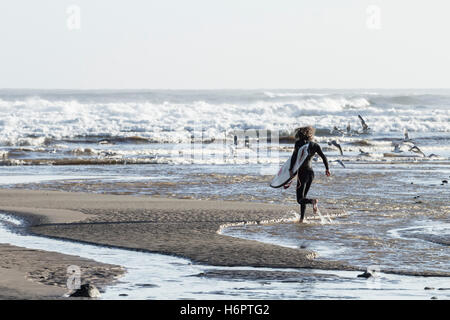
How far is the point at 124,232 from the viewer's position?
11312 mm

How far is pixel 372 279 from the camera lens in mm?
8062

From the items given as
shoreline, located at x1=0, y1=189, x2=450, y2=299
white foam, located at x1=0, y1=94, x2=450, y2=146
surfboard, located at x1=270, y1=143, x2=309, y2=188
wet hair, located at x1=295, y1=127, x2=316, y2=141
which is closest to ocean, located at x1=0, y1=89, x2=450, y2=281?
white foam, located at x1=0, y1=94, x2=450, y2=146

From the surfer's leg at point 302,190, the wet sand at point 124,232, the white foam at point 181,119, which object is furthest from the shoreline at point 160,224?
the white foam at point 181,119

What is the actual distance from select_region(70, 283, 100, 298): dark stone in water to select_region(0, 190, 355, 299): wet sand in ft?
0.52

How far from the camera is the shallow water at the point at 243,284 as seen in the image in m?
7.25

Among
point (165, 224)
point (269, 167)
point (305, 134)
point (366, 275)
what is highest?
point (305, 134)

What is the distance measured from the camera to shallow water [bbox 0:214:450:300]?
725 cm

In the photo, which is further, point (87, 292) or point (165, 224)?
point (165, 224)

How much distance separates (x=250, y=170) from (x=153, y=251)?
556 inches

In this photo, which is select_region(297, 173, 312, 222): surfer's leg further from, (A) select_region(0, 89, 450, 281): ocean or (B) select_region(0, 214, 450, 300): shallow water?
(B) select_region(0, 214, 450, 300): shallow water

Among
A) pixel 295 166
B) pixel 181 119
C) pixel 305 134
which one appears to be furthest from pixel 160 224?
pixel 181 119

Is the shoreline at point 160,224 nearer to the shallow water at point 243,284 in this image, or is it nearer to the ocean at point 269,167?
the shallow water at point 243,284

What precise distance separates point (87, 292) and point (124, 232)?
4233 millimetres

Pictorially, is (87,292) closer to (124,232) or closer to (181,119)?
(124,232)
